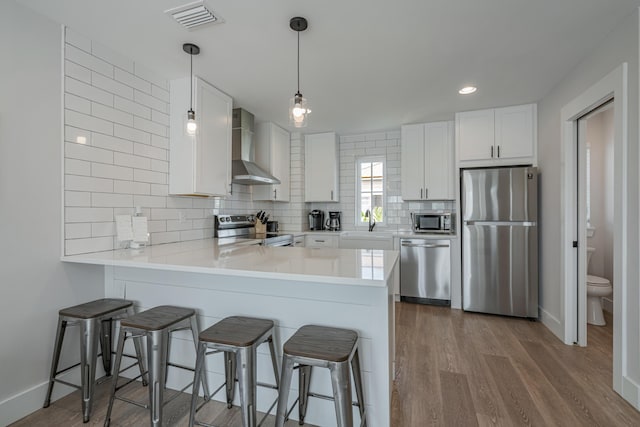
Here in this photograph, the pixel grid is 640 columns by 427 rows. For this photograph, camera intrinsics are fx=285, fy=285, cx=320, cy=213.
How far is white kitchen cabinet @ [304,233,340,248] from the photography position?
4070 mm

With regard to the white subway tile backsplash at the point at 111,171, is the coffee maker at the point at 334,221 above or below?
below

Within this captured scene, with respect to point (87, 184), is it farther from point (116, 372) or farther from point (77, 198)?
point (116, 372)

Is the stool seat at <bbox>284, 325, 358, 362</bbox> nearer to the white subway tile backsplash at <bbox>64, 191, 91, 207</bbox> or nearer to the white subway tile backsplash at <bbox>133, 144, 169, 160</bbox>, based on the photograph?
the white subway tile backsplash at <bbox>64, 191, 91, 207</bbox>

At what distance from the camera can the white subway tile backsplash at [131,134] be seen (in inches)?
85.9

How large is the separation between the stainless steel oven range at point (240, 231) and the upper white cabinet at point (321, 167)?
3.06 ft

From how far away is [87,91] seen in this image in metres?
1.99

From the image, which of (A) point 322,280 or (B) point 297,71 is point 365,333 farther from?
(B) point 297,71

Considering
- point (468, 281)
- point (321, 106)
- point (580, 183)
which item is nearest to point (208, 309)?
point (321, 106)

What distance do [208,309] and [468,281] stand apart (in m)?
2.90

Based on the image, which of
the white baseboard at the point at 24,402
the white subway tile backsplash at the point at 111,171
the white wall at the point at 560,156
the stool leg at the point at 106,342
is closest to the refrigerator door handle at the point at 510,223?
the white wall at the point at 560,156

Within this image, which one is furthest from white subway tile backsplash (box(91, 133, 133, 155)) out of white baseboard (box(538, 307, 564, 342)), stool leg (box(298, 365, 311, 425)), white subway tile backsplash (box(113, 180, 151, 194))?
white baseboard (box(538, 307, 564, 342))

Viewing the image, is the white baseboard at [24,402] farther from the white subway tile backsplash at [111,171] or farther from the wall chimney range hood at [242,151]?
the wall chimney range hood at [242,151]

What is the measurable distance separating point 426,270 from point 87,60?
3.82 m

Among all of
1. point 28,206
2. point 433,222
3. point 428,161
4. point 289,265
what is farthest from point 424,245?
point 28,206
